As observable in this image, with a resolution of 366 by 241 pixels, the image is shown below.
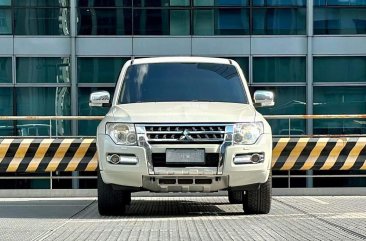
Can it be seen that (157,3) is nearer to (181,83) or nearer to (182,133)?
(181,83)

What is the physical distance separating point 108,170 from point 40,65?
14.9 meters

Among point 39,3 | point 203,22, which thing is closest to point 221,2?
point 203,22

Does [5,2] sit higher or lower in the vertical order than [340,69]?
higher

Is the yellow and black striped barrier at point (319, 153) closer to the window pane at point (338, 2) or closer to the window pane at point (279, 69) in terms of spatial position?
the window pane at point (279, 69)

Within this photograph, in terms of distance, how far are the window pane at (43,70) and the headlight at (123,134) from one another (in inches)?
575

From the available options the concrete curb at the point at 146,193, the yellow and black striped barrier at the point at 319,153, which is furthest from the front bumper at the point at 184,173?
the concrete curb at the point at 146,193

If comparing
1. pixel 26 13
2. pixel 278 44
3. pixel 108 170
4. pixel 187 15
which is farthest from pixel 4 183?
pixel 108 170

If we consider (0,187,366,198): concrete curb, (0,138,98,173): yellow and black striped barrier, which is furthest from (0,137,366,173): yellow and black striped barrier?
(0,187,366,198): concrete curb

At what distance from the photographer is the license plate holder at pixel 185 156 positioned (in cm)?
895

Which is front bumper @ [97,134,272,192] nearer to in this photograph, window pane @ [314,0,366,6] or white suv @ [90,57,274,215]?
white suv @ [90,57,274,215]

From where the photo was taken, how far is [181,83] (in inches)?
406

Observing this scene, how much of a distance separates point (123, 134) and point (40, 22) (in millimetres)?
15058

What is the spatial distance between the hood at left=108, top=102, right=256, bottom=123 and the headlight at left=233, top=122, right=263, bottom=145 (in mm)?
73

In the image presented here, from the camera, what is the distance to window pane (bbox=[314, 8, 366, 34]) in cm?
2342
